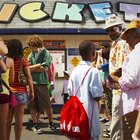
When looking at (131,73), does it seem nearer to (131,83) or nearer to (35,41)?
(131,83)

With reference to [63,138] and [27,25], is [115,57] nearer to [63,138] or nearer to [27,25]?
[63,138]

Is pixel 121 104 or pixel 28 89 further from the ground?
pixel 121 104

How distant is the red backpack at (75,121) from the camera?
493 cm

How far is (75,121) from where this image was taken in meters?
4.93

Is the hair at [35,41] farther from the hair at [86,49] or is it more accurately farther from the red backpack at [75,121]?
the red backpack at [75,121]

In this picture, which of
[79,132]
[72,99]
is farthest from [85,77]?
[79,132]

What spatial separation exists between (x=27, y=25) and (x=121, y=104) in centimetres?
909

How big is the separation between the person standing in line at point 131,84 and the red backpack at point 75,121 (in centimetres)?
83

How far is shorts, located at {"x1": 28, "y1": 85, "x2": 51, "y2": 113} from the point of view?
26.7 ft

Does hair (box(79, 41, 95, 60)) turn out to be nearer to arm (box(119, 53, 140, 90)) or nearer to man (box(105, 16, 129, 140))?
man (box(105, 16, 129, 140))

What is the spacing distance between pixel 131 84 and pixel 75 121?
129 cm

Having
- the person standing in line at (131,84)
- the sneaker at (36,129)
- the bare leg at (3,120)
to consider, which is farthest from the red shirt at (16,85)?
the person standing in line at (131,84)

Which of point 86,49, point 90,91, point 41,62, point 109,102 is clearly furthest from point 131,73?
point 41,62

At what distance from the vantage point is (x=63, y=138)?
25.2 ft
